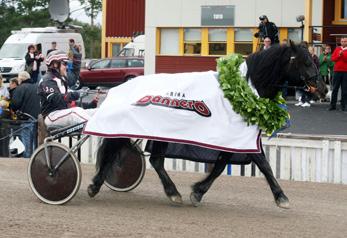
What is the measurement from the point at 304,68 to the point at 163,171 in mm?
1837

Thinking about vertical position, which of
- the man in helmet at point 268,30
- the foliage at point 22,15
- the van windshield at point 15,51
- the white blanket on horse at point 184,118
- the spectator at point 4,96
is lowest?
the spectator at point 4,96

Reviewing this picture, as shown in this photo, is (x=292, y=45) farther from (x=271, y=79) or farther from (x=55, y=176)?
(x=55, y=176)

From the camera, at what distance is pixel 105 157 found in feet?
31.5

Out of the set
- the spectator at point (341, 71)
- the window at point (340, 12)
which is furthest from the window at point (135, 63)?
the spectator at point (341, 71)

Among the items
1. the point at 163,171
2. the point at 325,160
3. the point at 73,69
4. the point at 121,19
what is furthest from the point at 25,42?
the point at 163,171

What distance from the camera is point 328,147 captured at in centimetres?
1249

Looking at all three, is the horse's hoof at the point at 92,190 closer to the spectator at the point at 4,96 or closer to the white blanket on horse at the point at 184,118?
the white blanket on horse at the point at 184,118

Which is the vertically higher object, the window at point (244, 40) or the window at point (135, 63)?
the window at point (244, 40)

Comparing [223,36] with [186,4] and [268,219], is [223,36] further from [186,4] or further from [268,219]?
[268,219]

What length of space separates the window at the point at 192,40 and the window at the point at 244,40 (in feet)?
5.07

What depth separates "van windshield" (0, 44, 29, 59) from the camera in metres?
35.4

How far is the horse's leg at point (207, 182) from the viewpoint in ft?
30.6

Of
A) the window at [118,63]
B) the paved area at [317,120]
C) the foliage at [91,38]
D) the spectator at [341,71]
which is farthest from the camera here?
the foliage at [91,38]

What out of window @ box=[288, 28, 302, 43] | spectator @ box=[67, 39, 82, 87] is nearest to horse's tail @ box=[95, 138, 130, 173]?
spectator @ box=[67, 39, 82, 87]
